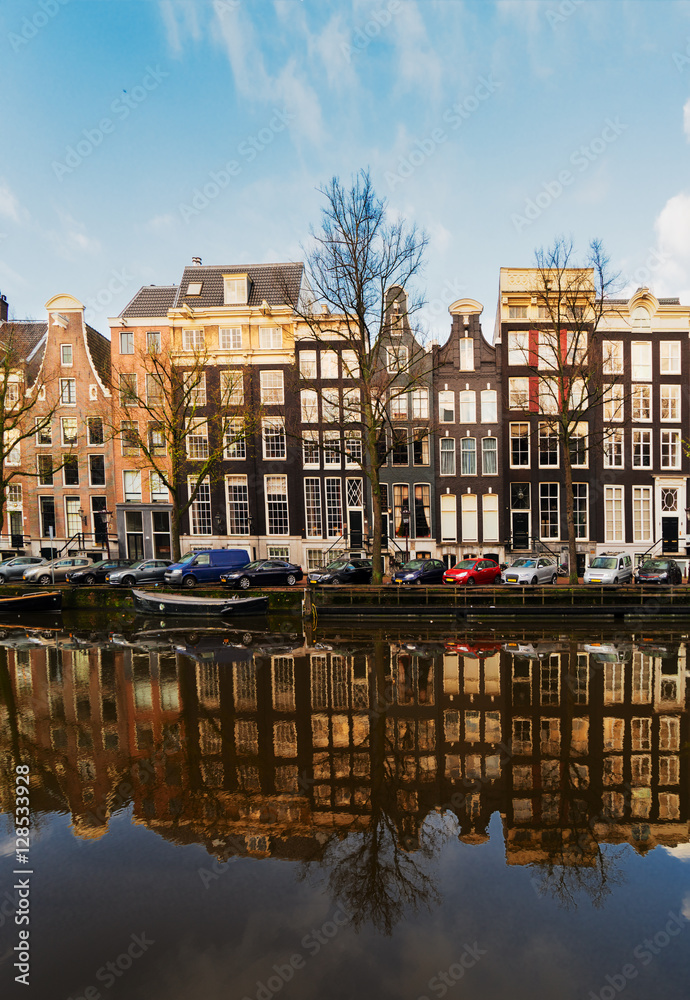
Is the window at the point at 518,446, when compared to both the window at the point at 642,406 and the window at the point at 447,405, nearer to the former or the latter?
the window at the point at 447,405

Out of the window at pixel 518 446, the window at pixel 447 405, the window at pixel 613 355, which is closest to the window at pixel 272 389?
the window at pixel 447 405

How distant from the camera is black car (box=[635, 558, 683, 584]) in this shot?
2819 cm

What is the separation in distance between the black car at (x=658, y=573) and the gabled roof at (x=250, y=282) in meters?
28.5

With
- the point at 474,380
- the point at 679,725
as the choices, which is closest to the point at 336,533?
the point at 474,380

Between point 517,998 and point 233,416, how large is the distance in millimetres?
33736

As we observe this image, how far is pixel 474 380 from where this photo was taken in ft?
120

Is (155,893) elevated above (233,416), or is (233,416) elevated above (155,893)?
(233,416)

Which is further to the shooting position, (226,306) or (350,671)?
(226,306)

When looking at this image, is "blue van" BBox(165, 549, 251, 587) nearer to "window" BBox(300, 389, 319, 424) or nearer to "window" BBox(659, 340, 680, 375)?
"window" BBox(300, 389, 319, 424)

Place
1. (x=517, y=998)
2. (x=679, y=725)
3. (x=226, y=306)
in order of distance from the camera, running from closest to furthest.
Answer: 1. (x=517, y=998)
2. (x=679, y=725)
3. (x=226, y=306)

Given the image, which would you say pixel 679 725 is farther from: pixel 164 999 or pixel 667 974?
pixel 164 999

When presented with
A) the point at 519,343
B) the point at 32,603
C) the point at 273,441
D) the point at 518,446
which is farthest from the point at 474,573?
the point at 32,603

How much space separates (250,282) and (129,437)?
1505 cm

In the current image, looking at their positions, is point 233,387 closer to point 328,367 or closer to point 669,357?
point 328,367
